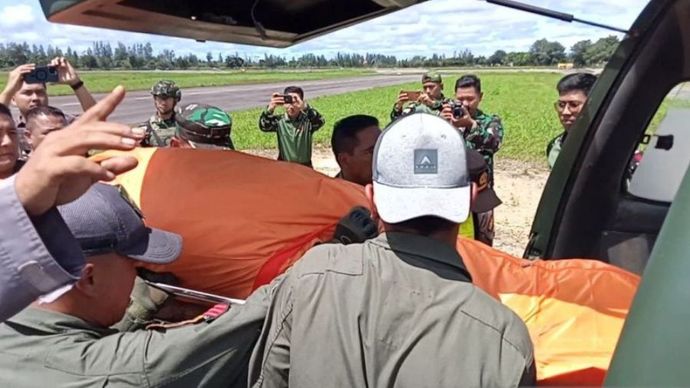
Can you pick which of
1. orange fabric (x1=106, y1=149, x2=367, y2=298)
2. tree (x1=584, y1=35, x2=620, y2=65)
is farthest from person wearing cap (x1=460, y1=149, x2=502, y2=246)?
tree (x1=584, y1=35, x2=620, y2=65)

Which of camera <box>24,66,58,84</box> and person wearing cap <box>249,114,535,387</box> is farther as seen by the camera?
camera <box>24,66,58,84</box>

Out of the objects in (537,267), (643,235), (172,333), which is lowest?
(643,235)

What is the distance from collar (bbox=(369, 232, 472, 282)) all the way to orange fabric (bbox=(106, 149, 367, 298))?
45cm

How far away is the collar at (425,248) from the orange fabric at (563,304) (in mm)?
286

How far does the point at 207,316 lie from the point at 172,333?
138 mm

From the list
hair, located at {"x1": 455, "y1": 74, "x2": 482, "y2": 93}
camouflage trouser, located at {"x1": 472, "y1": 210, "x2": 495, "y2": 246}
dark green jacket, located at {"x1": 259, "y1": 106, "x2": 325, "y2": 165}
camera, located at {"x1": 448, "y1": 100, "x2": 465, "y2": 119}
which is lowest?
dark green jacket, located at {"x1": 259, "y1": 106, "x2": 325, "y2": 165}

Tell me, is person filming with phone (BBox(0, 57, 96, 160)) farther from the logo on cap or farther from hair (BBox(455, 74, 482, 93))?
hair (BBox(455, 74, 482, 93))

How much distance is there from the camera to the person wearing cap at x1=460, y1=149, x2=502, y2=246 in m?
2.31

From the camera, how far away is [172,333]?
4.61ft

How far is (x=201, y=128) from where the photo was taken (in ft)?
8.74

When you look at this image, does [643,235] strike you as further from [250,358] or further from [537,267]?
[250,358]

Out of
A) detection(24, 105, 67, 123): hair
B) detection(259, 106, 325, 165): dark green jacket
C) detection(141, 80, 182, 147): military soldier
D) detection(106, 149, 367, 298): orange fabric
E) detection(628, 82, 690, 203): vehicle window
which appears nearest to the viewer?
detection(106, 149, 367, 298): orange fabric

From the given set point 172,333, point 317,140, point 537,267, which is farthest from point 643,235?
point 317,140

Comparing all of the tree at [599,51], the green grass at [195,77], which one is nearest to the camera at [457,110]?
the tree at [599,51]
